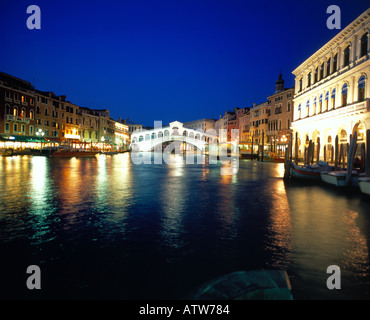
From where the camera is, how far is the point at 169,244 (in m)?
5.27

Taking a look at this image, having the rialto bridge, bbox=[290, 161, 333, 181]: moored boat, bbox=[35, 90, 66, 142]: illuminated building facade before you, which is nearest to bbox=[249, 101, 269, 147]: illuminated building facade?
the rialto bridge

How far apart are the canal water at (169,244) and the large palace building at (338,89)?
41.1ft

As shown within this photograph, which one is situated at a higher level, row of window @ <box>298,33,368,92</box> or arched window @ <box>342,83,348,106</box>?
row of window @ <box>298,33,368,92</box>

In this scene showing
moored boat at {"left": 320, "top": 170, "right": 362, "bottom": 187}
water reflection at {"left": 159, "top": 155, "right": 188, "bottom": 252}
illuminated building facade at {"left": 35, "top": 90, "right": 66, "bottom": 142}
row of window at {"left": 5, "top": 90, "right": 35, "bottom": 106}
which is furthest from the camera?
illuminated building facade at {"left": 35, "top": 90, "right": 66, "bottom": 142}

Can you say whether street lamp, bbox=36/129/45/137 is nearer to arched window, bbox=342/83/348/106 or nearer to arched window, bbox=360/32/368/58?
arched window, bbox=342/83/348/106

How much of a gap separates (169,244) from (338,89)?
26.0 meters

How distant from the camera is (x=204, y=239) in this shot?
5.58m

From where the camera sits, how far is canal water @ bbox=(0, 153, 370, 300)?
370 centimetres

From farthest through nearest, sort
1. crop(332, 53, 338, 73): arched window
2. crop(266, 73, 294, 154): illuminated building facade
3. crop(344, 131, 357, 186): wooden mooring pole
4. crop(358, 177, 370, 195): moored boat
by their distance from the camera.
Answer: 1. crop(266, 73, 294, 154): illuminated building facade
2. crop(332, 53, 338, 73): arched window
3. crop(344, 131, 357, 186): wooden mooring pole
4. crop(358, 177, 370, 195): moored boat

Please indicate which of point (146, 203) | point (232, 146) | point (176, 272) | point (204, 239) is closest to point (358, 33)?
point (146, 203)

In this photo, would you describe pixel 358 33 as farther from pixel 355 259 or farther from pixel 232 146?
pixel 232 146

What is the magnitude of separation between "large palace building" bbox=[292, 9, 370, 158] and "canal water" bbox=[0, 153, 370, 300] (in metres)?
12.5

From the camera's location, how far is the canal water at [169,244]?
3695mm

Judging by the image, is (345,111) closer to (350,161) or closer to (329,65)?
(329,65)
